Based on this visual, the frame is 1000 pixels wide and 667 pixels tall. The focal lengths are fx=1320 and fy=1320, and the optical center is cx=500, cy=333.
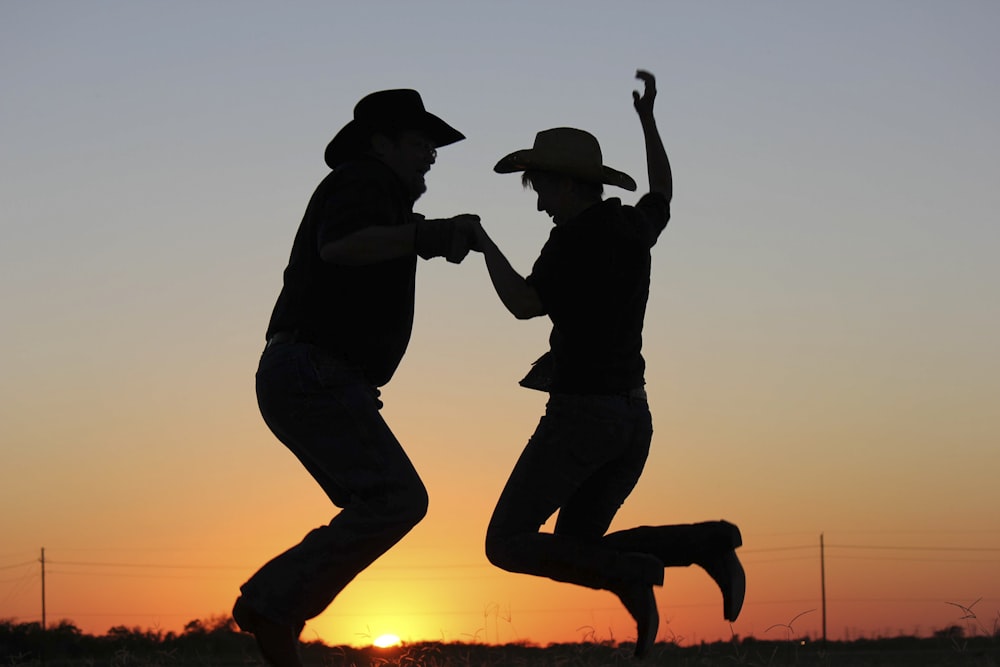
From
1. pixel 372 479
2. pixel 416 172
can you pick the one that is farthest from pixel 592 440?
pixel 416 172

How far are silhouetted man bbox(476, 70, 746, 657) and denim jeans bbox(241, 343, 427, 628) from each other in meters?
0.63

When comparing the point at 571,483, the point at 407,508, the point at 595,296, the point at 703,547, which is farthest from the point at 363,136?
the point at 703,547

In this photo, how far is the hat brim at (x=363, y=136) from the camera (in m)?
6.82

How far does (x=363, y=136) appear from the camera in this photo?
688 centimetres

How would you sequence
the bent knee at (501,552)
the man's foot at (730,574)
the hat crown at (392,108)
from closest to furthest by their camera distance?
the bent knee at (501,552) → the hat crown at (392,108) → the man's foot at (730,574)

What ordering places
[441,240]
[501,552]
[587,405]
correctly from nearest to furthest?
[441,240], [587,405], [501,552]

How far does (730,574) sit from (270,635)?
2398 mm

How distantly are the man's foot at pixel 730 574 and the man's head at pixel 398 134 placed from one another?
8.13ft

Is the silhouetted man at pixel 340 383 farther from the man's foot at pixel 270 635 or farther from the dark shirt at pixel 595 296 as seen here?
the dark shirt at pixel 595 296

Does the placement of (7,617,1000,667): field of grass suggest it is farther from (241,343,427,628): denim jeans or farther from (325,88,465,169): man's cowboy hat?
(325,88,465,169): man's cowboy hat

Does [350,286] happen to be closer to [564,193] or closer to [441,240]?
[441,240]

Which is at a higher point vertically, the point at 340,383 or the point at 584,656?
the point at 340,383

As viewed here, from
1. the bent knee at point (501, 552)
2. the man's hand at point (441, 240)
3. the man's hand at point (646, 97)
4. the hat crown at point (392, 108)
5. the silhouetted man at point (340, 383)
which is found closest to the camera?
the man's hand at point (441, 240)

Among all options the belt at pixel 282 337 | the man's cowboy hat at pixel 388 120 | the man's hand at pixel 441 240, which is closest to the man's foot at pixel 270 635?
the belt at pixel 282 337
